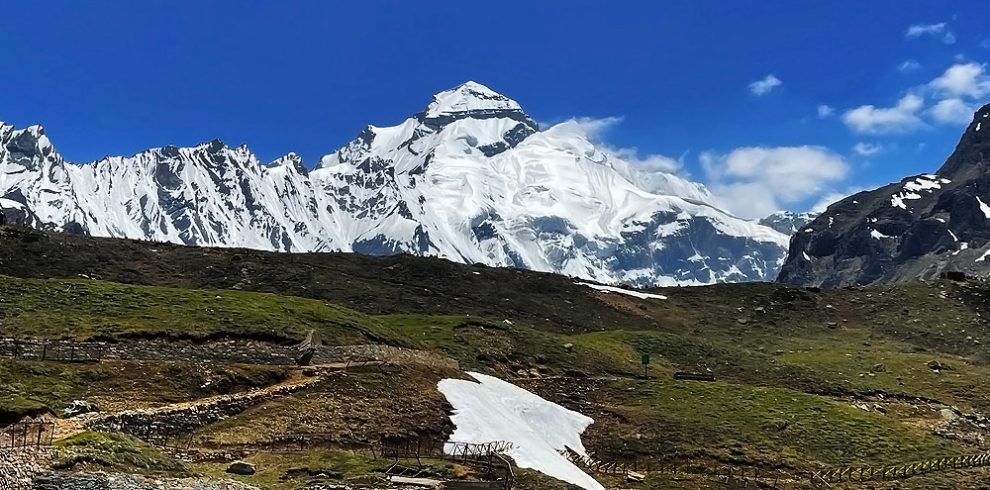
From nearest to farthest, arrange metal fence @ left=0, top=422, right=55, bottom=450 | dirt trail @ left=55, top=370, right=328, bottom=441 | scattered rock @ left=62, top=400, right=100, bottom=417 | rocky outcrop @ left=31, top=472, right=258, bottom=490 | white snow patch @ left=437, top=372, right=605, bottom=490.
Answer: rocky outcrop @ left=31, top=472, right=258, bottom=490, metal fence @ left=0, top=422, right=55, bottom=450, dirt trail @ left=55, top=370, right=328, bottom=441, scattered rock @ left=62, top=400, right=100, bottom=417, white snow patch @ left=437, top=372, right=605, bottom=490

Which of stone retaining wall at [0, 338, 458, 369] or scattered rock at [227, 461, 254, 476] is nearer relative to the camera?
scattered rock at [227, 461, 254, 476]

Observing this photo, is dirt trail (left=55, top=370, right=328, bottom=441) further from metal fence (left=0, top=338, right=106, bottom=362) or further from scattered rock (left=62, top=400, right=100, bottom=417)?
metal fence (left=0, top=338, right=106, bottom=362)

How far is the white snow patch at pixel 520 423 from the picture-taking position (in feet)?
125

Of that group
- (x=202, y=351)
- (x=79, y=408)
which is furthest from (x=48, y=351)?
(x=79, y=408)

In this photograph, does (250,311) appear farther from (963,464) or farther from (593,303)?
(593,303)

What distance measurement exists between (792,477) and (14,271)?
65.7 m

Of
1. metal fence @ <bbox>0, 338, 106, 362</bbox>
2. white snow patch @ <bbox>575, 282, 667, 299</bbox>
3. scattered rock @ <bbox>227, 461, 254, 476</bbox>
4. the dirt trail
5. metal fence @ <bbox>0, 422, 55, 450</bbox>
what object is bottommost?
scattered rock @ <bbox>227, 461, 254, 476</bbox>

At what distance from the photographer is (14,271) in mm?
75312

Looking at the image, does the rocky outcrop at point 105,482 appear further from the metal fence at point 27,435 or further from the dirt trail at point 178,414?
the dirt trail at point 178,414

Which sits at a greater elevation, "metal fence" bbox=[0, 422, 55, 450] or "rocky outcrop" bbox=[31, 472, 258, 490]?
"metal fence" bbox=[0, 422, 55, 450]

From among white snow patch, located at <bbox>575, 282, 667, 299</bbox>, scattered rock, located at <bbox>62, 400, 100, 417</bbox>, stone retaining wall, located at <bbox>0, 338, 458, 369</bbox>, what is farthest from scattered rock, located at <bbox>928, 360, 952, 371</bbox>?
scattered rock, located at <bbox>62, 400, 100, 417</bbox>

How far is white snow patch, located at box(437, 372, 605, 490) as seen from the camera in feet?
125

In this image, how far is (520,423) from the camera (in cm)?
4338

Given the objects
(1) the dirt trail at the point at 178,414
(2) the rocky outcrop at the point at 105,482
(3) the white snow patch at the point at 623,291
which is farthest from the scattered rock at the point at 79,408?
(3) the white snow patch at the point at 623,291
